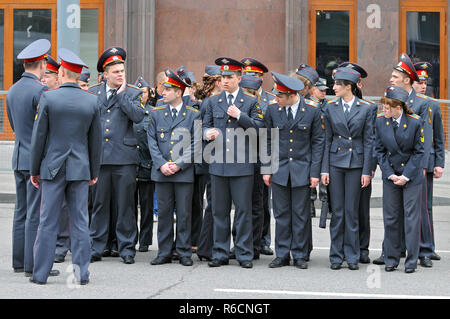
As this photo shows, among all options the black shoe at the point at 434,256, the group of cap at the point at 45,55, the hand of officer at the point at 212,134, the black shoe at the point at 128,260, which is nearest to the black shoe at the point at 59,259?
the black shoe at the point at 128,260

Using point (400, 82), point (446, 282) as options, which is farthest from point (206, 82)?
point (446, 282)

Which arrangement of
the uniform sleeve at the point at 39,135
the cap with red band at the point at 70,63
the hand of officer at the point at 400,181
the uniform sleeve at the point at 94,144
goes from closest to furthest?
the uniform sleeve at the point at 39,135
the cap with red band at the point at 70,63
the uniform sleeve at the point at 94,144
the hand of officer at the point at 400,181

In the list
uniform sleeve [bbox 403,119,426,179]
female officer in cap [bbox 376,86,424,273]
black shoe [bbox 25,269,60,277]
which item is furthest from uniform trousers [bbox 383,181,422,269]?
black shoe [bbox 25,269,60,277]

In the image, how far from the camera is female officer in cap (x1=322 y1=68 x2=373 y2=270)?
9.30 meters

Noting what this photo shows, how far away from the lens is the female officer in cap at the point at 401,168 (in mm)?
9086

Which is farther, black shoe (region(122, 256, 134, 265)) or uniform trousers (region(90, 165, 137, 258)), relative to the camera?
uniform trousers (region(90, 165, 137, 258))

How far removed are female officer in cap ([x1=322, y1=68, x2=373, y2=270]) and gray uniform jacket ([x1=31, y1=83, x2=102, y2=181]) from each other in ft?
8.37

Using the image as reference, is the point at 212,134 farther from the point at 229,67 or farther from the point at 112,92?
the point at 112,92

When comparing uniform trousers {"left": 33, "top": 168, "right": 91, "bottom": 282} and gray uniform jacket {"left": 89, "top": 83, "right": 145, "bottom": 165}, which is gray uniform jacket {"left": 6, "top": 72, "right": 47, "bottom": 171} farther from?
gray uniform jacket {"left": 89, "top": 83, "right": 145, "bottom": 165}

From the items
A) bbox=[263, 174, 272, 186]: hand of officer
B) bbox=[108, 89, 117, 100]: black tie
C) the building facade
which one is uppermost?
the building facade

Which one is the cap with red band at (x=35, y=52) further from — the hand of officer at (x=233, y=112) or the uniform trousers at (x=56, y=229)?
the hand of officer at (x=233, y=112)

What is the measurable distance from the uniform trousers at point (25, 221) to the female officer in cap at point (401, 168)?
11.2 ft
